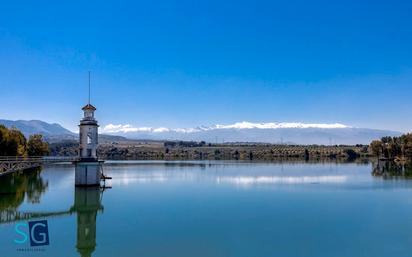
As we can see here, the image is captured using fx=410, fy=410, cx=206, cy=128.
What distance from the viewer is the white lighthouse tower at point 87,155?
55469 millimetres

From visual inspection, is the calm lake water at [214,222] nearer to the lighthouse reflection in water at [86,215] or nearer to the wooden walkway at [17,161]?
the lighthouse reflection in water at [86,215]

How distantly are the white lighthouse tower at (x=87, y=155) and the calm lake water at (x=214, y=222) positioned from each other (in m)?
2.31

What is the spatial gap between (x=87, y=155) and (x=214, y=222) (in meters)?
29.5

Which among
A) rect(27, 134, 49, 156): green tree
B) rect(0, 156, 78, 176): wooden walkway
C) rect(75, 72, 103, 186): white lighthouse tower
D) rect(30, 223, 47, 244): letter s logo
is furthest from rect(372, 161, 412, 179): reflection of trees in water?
rect(27, 134, 49, 156): green tree

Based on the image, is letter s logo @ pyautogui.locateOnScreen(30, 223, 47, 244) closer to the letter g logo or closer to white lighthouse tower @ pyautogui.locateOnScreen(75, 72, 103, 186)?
the letter g logo

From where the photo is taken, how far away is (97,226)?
102 feet

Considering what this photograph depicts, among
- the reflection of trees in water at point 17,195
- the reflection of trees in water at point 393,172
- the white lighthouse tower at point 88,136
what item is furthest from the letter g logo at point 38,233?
the reflection of trees in water at point 393,172

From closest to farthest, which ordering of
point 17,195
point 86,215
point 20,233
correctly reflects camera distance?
point 20,233, point 86,215, point 17,195

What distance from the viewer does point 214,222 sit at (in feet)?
105

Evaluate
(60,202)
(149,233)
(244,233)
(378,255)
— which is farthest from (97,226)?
(378,255)

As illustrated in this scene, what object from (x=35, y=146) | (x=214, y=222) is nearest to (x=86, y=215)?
(x=214, y=222)

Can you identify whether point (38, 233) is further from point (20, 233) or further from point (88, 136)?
point (88, 136)

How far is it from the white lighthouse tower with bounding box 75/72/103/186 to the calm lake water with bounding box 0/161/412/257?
7.56 feet

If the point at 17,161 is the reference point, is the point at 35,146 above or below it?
above
